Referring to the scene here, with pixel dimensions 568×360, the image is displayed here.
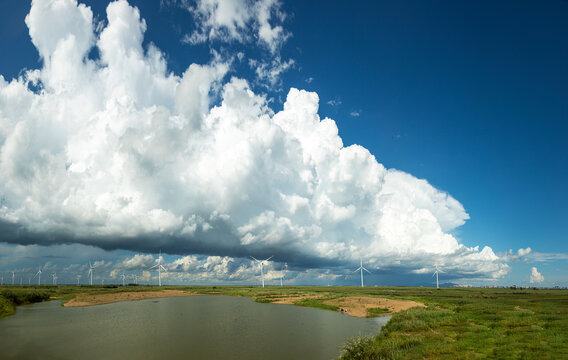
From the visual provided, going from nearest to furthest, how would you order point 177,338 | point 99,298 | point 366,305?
point 177,338 → point 366,305 → point 99,298

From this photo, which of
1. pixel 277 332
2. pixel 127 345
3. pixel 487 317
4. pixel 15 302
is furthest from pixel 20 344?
pixel 15 302

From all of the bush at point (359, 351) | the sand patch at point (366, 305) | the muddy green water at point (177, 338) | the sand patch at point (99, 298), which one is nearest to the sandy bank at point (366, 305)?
the sand patch at point (366, 305)

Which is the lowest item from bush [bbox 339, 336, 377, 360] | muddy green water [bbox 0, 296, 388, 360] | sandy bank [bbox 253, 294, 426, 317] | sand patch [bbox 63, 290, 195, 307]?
sand patch [bbox 63, 290, 195, 307]

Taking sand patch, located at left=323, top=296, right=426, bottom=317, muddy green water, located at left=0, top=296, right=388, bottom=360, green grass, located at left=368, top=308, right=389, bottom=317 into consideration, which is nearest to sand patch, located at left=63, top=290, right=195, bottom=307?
muddy green water, located at left=0, top=296, right=388, bottom=360

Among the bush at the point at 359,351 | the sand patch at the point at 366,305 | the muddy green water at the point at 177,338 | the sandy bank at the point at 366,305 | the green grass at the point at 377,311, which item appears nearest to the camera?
the bush at the point at 359,351

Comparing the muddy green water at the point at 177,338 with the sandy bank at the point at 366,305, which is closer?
the muddy green water at the point at 177,338

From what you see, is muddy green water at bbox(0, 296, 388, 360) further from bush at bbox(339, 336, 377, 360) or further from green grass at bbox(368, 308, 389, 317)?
green grass at bbox(368, 308, 389, 317)

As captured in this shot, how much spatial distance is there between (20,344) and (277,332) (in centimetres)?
→ 3426

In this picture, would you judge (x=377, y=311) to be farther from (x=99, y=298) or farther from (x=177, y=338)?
(x=99, y=298)

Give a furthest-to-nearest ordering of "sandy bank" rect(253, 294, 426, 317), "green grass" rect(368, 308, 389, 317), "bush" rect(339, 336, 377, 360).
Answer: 1. "sandy bank" rect(253, 294, 426, 317)
2. "green grass" rect(368, 308, 389, 317)
3. "bush" rect(339, 336, 377, 360)

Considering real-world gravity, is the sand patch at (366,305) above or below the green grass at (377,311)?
below

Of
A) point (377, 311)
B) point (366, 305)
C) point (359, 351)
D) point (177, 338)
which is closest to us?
point (359, 351)

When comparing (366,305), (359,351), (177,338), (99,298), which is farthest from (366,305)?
(99,298)

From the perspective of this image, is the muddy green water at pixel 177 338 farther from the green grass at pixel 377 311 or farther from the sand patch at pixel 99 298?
the sand patch at pixel 99 298
